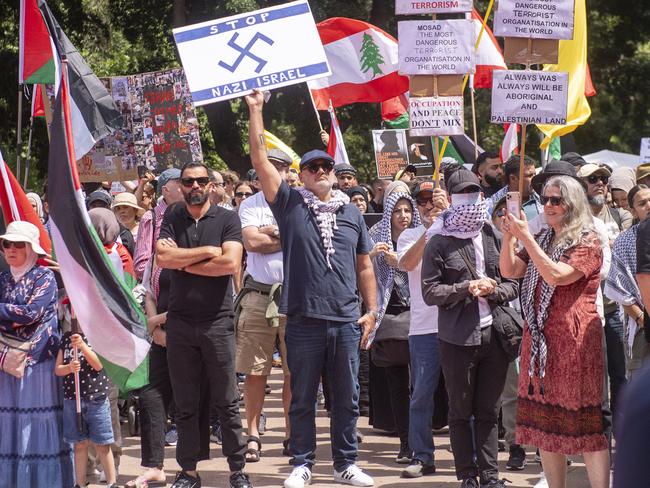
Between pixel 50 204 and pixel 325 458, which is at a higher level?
pixel 50 204

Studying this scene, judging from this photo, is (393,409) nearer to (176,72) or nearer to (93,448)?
(93,448)

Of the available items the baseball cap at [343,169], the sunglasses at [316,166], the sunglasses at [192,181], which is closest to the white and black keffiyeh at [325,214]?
the sunglasses at [316,166]

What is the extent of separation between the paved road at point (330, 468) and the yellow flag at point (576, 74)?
3837 mm

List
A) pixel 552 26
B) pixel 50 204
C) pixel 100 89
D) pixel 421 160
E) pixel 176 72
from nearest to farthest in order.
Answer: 1. pixel 50 204
2. pixel 552 26
3. pixel 100 89
4. pixel 176 72
5. pixel 421 160

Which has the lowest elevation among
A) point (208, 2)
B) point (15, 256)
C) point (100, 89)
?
point (15, 256)

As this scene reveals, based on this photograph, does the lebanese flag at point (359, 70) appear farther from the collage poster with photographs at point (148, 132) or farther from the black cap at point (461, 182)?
the black cap at point (461, 182)

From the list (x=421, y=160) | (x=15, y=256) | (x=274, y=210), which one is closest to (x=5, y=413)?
(x=15, y=256)

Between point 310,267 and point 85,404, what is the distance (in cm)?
166

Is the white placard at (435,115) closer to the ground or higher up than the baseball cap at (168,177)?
higher up

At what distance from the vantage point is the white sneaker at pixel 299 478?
7191mm

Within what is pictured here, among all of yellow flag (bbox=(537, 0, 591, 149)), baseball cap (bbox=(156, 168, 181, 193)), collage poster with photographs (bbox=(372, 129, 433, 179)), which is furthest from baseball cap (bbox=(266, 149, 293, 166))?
collage poster with photographs (bbox=(372, 129, 433, 179))

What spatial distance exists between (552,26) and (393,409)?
3.10 m

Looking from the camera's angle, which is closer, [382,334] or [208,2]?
[382,334]

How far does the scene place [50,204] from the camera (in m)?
6.43
